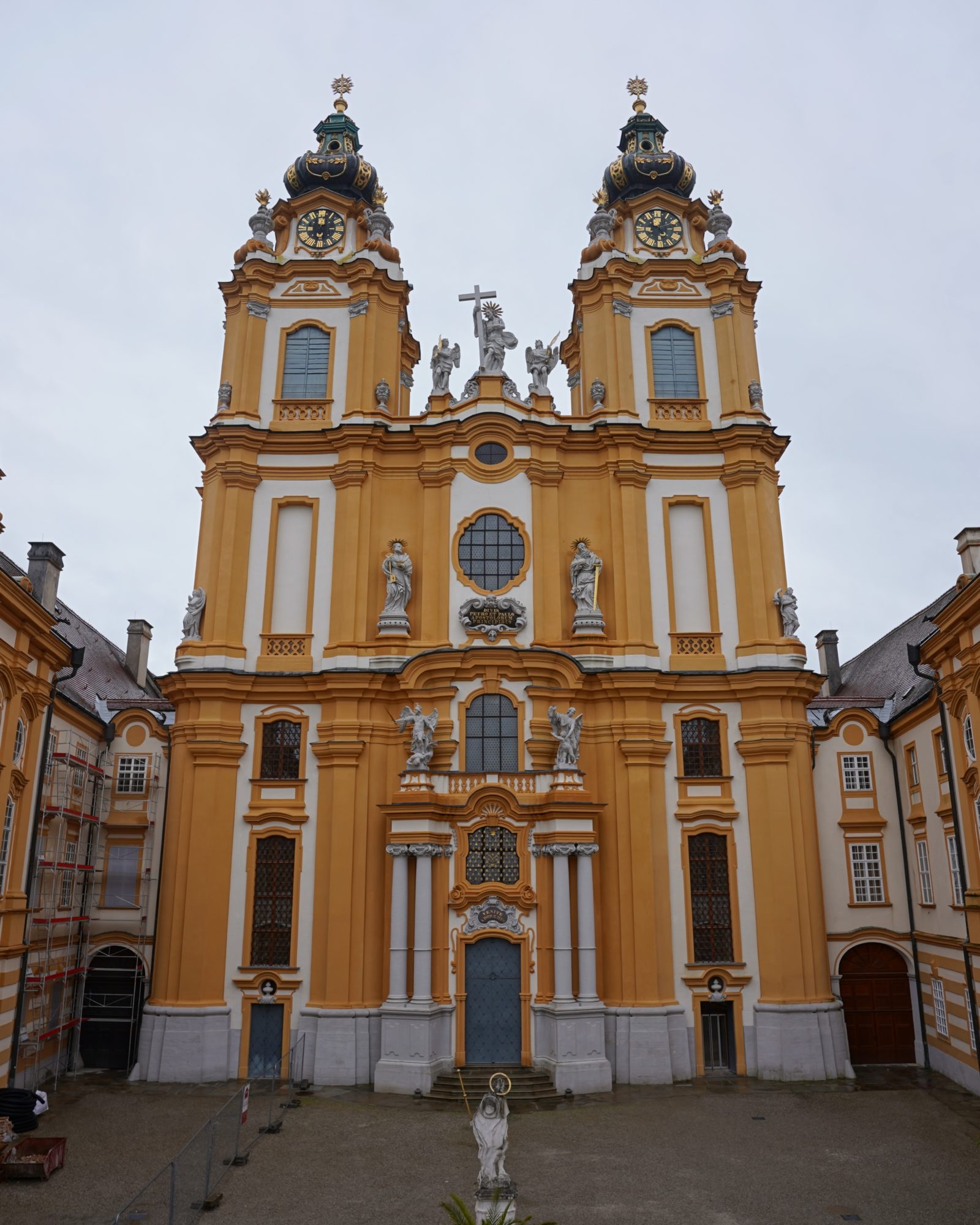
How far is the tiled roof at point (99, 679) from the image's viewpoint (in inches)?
1126

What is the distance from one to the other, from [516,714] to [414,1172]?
38.2ft

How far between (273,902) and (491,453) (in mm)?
13579

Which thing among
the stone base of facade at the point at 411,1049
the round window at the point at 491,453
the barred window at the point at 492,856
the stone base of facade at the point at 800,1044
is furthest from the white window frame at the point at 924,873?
the round window at the point at 491,453

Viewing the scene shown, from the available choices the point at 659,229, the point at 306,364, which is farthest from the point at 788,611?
the point at 306,364

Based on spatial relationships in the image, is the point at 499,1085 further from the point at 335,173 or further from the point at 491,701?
the point at 335,173

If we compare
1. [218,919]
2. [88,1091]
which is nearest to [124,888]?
[218,919]

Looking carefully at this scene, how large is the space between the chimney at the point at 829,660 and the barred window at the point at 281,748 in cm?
1960

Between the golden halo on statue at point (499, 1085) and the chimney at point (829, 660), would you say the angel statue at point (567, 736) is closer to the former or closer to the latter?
the golden halo on statue at point (499, 1085)

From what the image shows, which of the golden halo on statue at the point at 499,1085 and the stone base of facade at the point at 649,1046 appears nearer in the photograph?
the golden halo on statue at the point at 499,1085

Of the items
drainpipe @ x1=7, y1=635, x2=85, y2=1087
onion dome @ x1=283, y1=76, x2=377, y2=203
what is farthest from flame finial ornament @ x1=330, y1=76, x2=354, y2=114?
drainpipe @ x1=7, y1=635, x2=85, y2=1087

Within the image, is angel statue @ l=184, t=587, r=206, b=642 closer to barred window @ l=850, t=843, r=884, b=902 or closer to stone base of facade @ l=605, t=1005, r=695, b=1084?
stone base of facade @ l=605, t=1005, r=695, b=1084

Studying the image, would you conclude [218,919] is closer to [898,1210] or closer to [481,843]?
[481,843]

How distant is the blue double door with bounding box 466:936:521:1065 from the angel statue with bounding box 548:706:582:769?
14.9ft

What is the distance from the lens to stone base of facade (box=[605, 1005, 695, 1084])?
78.2 feet
